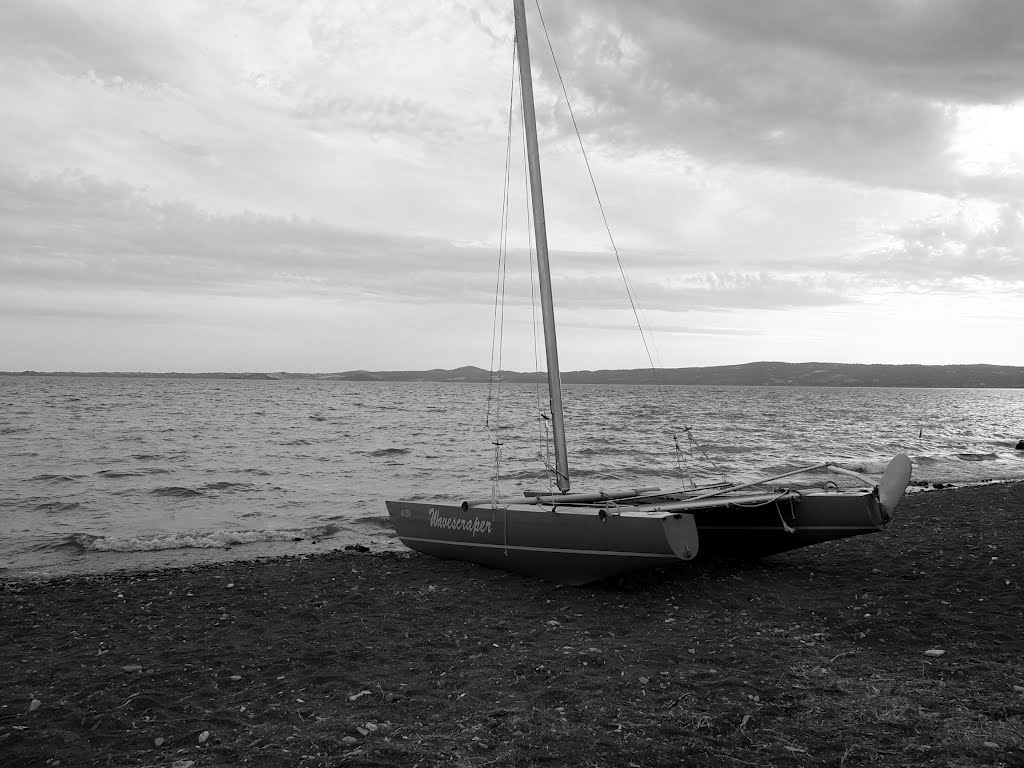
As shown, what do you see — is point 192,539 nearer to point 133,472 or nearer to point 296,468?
point 133,472

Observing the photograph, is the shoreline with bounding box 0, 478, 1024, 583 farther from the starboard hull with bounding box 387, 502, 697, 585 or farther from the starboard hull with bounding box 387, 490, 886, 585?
the starboard hull with bounding box 387, 490, 886, 585

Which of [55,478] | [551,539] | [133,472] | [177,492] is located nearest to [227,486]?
[177,492]

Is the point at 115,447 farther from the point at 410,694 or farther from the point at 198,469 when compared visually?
the point at 410,694

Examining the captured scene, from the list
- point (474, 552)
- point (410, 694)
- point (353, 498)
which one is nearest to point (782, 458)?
point (353, 498)

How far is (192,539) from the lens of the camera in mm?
13195

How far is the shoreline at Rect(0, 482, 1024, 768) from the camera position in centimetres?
463

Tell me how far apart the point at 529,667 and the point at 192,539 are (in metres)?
9.33

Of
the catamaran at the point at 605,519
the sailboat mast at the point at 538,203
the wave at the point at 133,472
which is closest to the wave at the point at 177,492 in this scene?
the wave at the point at 133,472

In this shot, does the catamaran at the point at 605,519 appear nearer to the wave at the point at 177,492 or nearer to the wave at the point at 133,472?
the wave at the point at 177,492

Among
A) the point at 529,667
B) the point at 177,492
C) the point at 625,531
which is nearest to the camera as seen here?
the point at 529,667

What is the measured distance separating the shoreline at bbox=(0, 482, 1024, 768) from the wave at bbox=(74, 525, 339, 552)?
282 centimetres

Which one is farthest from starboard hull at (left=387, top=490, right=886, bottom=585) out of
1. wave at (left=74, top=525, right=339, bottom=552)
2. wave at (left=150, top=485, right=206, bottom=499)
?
wave at (left=150, top=485, right=206, bottom=499)

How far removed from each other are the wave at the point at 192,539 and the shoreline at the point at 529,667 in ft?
9.26

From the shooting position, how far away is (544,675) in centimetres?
593
